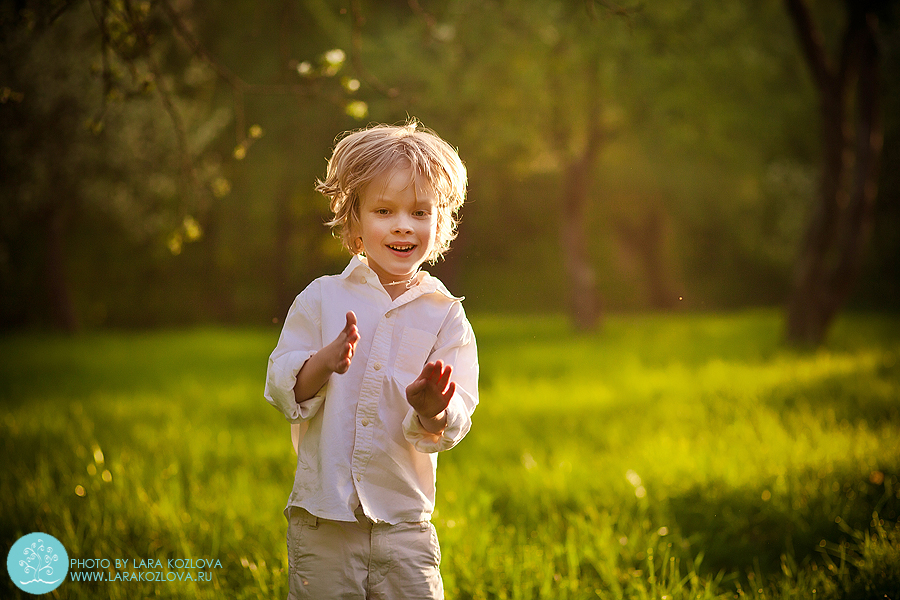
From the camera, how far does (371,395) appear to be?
216cm

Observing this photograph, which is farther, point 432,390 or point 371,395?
point 371,395

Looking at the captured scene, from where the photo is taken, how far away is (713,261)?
80.3 ft

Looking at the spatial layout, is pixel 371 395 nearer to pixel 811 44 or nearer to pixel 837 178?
pixel 837 178

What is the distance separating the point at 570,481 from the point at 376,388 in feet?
9.12

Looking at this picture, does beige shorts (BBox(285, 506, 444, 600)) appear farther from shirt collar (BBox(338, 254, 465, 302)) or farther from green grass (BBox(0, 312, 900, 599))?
green grass (BBox(0, 312, 900, 599))

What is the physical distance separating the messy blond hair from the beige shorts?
0.89 m

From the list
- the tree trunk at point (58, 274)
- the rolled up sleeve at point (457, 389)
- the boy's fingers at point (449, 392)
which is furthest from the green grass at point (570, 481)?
the tree trunk at point (58, 274)

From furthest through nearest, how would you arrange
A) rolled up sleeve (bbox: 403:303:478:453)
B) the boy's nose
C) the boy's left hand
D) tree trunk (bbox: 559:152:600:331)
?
tree trunk (bbox: 559:152:600:331) < the boy's nose < rolled up sleeve (bbox: 403:303:478:453) < the boy's left hand

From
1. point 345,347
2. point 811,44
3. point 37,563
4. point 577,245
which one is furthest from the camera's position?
point 577,245

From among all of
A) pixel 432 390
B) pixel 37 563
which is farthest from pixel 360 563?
pixel 37 563

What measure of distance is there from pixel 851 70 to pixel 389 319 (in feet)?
31.7

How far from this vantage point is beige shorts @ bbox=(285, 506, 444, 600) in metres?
2.14

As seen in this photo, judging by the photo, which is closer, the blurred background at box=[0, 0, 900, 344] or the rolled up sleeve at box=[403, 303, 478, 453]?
the rolled up sleeve at box=[403, 303, 478, 453]

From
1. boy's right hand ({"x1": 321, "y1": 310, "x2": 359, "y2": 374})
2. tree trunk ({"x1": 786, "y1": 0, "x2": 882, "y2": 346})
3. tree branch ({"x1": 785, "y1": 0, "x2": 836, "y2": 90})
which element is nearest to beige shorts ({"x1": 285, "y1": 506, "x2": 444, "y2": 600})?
boy's right hand ({"x1": 321, "y1": 310, "x2": 359, "y2": 374})
